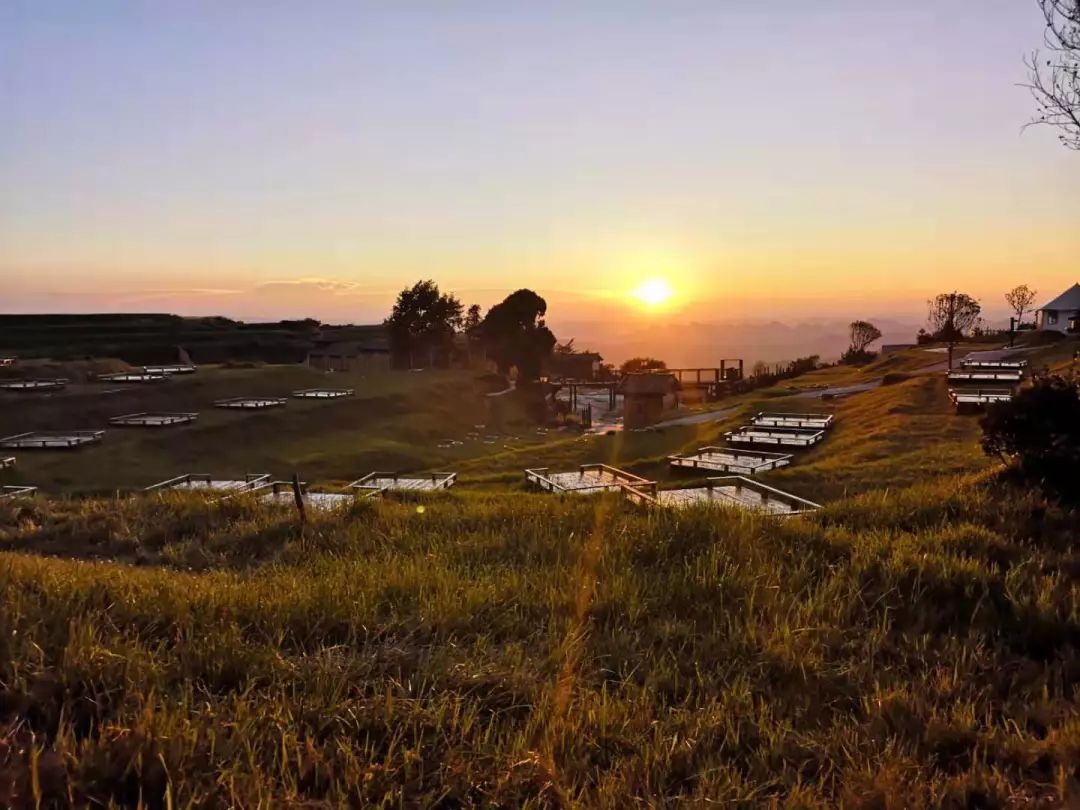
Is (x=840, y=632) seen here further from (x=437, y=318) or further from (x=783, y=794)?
(x=437, y=318)

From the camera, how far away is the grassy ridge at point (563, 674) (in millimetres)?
2607

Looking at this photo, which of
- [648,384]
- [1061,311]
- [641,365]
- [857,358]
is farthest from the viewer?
[641,365]

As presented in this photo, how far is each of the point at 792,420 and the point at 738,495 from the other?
1187 cm

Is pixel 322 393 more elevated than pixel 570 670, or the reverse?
pixel 570 670

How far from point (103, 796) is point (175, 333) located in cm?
6841

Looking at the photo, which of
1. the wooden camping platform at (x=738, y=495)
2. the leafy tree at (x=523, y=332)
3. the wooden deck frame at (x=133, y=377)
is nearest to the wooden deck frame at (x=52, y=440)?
the wooden deck frame at (x=133, y=377)

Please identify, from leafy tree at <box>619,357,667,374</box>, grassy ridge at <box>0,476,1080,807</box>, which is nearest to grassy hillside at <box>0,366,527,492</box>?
leafy tree at <box>619,357,667,374</box>

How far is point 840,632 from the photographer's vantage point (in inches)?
158

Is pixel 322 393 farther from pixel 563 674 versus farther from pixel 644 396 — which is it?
pixel 563 674

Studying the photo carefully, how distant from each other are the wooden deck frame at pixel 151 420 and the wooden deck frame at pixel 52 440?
1.51 meters

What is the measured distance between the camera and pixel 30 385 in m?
35.0

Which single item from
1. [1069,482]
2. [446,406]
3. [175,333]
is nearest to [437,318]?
[446,406]

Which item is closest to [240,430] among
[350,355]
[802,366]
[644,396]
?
[644,396]

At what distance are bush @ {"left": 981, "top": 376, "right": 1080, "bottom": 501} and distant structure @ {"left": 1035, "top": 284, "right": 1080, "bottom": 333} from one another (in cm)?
4404
